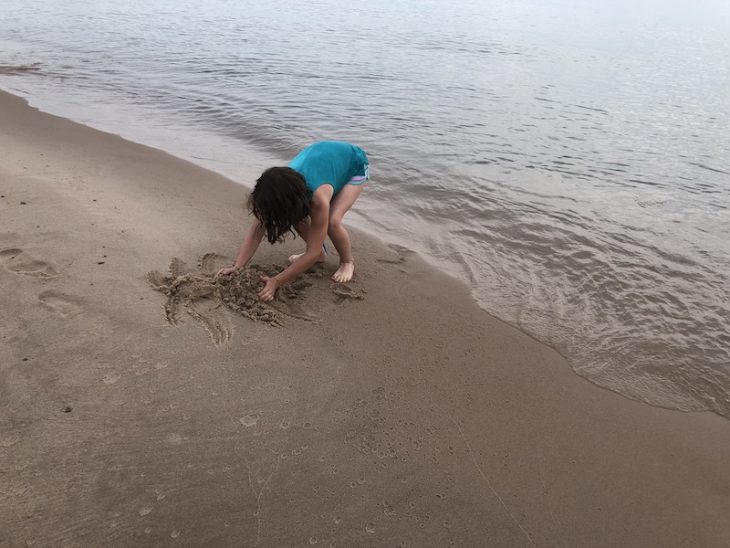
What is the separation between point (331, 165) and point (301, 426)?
1649 millimetres

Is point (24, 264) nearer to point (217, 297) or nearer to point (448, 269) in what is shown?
point (217, 297)

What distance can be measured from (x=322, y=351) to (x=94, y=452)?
1.12 meters

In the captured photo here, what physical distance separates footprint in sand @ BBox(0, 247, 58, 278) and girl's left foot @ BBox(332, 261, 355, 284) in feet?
5.31

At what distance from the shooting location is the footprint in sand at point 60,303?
2.53 meters

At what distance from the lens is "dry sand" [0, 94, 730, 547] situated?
1776mm

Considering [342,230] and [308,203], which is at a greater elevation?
[308,203]

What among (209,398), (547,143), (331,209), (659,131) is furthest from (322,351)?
Answer: (659,131)

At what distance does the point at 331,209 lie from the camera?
10.9ft

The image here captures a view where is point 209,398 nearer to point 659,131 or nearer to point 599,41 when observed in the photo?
point 659,131

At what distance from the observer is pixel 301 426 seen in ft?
7.07

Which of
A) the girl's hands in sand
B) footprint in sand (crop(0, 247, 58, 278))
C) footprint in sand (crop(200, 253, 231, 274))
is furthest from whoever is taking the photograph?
footprint in sand (crop(200, 253, 231, 274))

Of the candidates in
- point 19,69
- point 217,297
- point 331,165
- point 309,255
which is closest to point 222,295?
point 217,297

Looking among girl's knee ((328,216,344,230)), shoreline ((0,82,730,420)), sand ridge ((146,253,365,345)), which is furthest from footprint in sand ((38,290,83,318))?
shoreline ((0,82,730,420))

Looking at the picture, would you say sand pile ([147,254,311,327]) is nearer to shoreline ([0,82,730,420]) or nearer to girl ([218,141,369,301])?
girl ([218,141,369,301])
